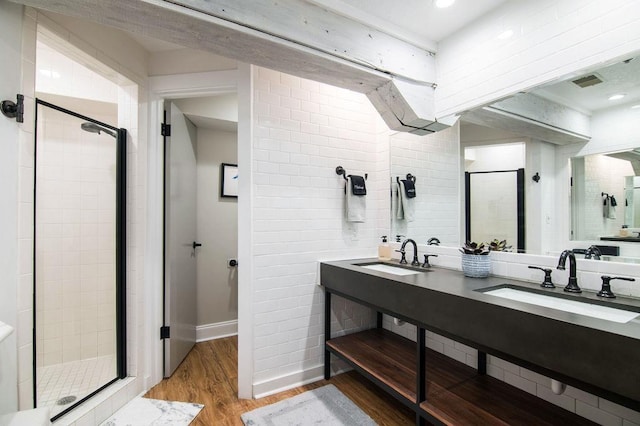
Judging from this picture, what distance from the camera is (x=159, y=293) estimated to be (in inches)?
93.1

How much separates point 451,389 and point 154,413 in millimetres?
1909

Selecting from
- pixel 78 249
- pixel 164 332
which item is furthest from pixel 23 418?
pixel 78 249

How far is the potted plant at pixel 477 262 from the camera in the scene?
5.82 ft

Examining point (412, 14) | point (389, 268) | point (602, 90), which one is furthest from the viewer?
point (389, 268)

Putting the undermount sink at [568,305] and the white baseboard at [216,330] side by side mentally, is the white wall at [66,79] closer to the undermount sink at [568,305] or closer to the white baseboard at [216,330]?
the white baseboard at [216,330]

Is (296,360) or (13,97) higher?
(13,97)

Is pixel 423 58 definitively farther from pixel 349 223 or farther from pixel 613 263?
pixel 613 263

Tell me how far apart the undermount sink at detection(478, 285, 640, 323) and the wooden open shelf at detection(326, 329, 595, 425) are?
554 millimetres

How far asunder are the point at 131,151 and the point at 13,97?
84 centimetres

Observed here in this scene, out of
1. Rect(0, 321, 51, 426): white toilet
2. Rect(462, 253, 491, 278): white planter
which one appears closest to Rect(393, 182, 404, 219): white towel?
Rect(462, 253, 491, 278): white planter

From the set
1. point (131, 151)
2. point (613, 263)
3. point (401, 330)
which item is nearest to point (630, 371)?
point (613, 263)

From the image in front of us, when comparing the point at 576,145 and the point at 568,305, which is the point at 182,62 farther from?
the point at 568,305

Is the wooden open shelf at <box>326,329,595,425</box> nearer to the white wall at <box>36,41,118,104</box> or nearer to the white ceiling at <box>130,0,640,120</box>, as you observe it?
the white ceiling at <box>130,0,640,120</box>

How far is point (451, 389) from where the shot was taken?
1.68 m
